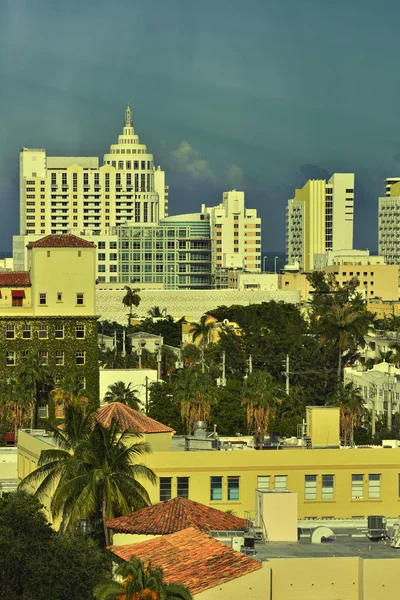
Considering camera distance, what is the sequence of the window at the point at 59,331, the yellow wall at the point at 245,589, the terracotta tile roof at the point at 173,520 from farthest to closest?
the window at the point at 59,331
the terracotta tile roof at the point at 173,520
the yellow wall at the point at 245,589

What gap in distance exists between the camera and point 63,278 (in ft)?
429

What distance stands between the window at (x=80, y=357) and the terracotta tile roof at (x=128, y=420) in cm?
4801

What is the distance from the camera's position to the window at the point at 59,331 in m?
129

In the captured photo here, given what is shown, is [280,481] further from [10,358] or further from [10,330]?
[10,330]

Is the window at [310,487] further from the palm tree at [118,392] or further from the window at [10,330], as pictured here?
the window at [10,330]

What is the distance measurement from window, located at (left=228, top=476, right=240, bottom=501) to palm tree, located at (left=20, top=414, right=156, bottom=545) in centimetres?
558

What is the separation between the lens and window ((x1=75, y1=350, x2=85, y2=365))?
12762 cm

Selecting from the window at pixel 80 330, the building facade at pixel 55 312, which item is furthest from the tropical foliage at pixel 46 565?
the window at pixel 80 330

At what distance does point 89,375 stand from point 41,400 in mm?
6507

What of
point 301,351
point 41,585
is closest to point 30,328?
point 301,351

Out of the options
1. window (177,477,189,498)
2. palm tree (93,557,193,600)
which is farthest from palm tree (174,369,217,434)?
palm tree (93,557,193,600)

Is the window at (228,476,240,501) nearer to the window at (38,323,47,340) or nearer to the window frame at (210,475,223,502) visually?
the window frame at (210,475,223,502)

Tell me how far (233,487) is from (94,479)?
10713mm

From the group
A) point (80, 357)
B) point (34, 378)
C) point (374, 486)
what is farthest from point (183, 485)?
point (80, 357)
